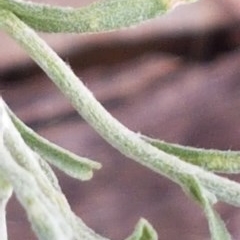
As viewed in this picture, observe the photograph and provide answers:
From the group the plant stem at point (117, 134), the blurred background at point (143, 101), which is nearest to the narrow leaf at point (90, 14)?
the plant stem at point (117, 134)

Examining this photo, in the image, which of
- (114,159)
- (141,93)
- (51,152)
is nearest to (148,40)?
(141,93)

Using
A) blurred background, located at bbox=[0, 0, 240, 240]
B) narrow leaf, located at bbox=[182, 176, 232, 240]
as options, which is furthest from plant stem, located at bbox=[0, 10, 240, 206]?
blurred background, located at bbox=[0, 0, 240, 240]

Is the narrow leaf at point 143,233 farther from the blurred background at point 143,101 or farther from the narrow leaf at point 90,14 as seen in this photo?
the blurred background at point 143,101

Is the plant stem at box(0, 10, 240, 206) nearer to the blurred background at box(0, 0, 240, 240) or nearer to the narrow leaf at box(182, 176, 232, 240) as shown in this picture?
the narrow leaf at box(182, 176, 232, 240)

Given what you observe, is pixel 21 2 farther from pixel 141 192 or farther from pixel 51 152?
pixel 141 192

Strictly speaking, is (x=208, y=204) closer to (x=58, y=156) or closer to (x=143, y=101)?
(x=58, y=156)

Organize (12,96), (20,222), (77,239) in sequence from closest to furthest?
(77,239) < (20,222) < (12,96)
